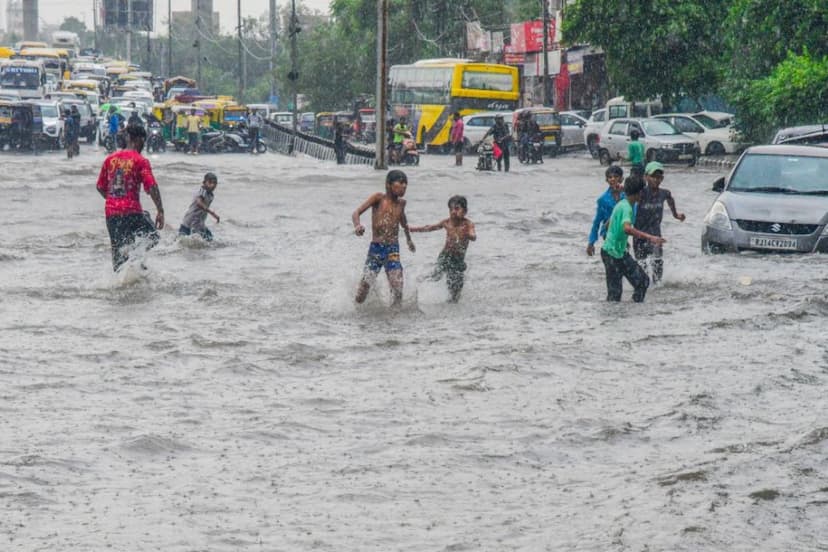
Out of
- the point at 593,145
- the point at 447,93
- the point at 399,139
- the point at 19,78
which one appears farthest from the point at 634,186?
the point at 19,78

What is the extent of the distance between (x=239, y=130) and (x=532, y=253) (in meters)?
36.4

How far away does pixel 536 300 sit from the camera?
15.4m

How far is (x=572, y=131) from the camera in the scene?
50719 mm

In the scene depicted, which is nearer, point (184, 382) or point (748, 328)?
point (184, 382)

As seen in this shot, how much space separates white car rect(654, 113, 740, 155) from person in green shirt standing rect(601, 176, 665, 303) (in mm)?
28504

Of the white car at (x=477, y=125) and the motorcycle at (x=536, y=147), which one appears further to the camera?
the white car at (x=477, y=125)

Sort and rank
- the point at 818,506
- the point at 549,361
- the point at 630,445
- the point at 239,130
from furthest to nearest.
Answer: the point at 239,130
the point at 549,361
the point at 630,445
the point at 818,506

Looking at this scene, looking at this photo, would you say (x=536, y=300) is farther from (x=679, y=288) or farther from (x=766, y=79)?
(x=766, y=79)

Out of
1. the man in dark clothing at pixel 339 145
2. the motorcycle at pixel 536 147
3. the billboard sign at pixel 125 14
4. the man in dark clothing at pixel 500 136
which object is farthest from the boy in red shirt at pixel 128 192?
the billboard sign at pixel 125 14

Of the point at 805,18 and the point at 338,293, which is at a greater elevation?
the point at 805,18

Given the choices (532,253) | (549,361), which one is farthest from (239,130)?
(549,361)

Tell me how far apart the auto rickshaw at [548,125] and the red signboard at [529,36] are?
18001 mm

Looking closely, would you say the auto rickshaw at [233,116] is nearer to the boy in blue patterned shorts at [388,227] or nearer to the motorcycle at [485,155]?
the motorcycle at [485,155]

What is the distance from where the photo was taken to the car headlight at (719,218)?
1720 cm
